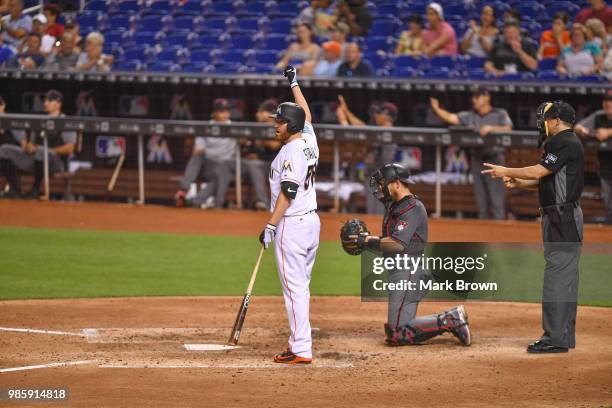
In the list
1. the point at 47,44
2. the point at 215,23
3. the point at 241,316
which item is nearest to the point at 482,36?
the point at 215,23

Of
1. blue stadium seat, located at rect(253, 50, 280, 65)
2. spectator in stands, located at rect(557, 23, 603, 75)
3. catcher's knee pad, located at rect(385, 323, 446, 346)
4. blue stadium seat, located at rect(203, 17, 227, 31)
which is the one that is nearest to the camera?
catcher's knee pad, located at rect(385, 323, 446, 346)

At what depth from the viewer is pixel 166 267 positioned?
43.7 feet

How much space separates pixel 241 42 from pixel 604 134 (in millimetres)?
7699

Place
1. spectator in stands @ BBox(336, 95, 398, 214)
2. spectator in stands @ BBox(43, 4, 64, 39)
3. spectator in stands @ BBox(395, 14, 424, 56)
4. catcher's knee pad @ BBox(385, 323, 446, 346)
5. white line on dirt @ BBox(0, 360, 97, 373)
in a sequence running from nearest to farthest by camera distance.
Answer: white line on dirt @ BBox(0, 360, 97, 373) → catcher's knee pad @ BBox(385, 323, 446, 346) → spectator in stands @ BBox(336, 95, 398, 214) → spectator in stands @ BBox(395, 14, 424, 56) → spectator in stands @ BBox(43, 4, 64, 39)

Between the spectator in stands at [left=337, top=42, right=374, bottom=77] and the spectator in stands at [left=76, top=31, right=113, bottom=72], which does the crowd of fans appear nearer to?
the spectator in stands at [left=76, top=31, right=113, bottom=72]

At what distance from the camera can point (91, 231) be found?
15.9 meters

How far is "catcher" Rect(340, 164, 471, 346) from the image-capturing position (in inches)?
339

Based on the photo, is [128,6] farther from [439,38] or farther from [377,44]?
[439,38]

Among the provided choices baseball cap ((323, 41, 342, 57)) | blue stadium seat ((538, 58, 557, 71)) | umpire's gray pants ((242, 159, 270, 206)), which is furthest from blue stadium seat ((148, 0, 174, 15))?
blue stadium seat ((538, 58, 557, 71))

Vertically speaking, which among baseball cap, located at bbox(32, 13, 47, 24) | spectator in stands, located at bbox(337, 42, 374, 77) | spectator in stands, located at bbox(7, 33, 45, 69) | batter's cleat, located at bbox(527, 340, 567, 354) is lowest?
batter's cleat, located at bbox(527, 340, 567, 354)

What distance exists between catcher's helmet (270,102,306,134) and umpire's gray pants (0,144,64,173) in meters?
11.1

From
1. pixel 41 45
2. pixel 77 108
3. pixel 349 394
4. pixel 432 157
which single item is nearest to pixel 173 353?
pixel 349 394

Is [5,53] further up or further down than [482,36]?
further down

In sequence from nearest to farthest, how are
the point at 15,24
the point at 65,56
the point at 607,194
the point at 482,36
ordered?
1. the point at 607,194
2. the point at 482,36
3. the point at 65,56
4. the point at 15,24
